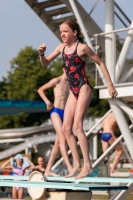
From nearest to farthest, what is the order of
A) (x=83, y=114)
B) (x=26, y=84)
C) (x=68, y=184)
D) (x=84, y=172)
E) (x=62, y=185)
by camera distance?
(x=62, y=185) < (x=68, y=184) < (x=84, y=172) < (x=83, y=114) < (x=26, y=84)

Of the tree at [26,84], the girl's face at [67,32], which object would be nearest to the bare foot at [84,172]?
the girl's face at [67,32]

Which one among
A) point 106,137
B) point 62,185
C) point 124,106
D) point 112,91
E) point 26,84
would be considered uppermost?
point 26,84

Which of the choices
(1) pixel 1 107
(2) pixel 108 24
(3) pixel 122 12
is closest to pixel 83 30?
(2) pixel 108 24

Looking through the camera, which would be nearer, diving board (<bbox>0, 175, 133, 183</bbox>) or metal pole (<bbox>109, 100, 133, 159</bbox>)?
diving board (<bbox>0, 175, 133, 183</bbox>)

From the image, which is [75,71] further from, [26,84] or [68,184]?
[26,84]

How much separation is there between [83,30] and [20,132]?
25.2m

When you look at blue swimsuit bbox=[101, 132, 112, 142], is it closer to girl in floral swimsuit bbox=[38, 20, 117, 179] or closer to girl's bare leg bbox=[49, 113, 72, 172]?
girl's bare leg bbox=[49, 113, 72, 172]

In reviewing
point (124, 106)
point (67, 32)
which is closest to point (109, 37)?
point (124, 106)

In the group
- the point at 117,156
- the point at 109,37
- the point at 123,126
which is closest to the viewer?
the point at 109,37

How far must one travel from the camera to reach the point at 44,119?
6134 centimetres

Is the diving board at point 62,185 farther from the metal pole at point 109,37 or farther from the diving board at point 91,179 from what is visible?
the metal pole at point 109,37

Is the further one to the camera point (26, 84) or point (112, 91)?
point (26, 84)

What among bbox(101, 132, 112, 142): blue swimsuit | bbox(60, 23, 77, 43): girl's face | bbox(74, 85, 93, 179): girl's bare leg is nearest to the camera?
bbox(74, 85, 93, 179): girl's bare leg

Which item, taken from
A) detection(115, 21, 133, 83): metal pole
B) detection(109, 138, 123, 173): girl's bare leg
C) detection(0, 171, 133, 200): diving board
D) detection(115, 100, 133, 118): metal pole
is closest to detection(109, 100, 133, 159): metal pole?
detection(115, 100, 133, 118): metal pole
